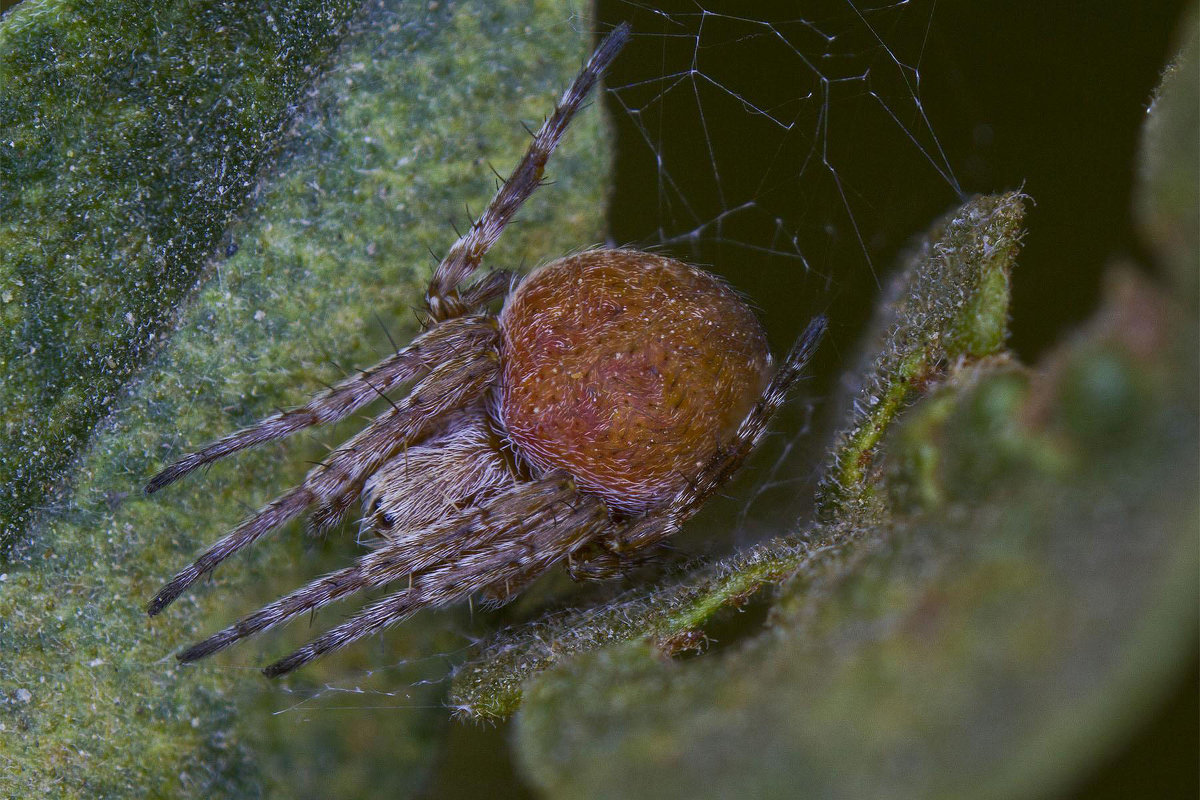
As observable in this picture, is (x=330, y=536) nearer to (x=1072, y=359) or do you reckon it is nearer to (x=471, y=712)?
(x=471, y=712)

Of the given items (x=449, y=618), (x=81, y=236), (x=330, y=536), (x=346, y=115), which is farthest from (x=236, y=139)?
(x=449, y=618)

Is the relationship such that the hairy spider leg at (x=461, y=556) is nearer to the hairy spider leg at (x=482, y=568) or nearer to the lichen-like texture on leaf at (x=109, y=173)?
the hairy spider leg at (x=482, y=568)

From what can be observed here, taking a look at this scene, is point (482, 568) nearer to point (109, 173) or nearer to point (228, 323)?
point (228, 323)

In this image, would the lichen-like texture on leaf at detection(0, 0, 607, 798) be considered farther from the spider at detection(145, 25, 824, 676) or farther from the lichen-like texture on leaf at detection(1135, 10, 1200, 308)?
the lichen-like texture on leaf at detection(1135, 10, 1200, 308)

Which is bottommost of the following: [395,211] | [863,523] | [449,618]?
[449,618]

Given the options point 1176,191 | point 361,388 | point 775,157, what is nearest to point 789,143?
point 775,157

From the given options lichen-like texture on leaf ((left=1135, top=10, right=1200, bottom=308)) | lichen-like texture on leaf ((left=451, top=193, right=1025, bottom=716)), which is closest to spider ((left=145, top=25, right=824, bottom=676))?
lichen-like texture on leaf ((left=451, top=193, right=1025, bottom=716))
